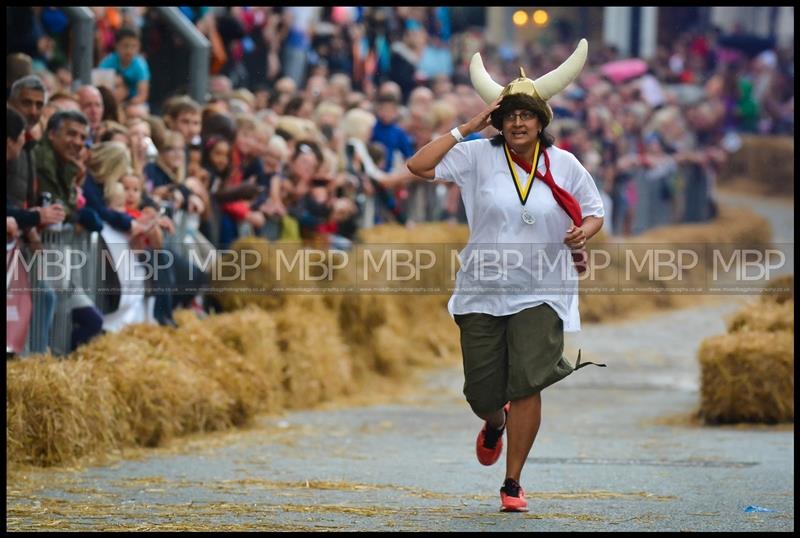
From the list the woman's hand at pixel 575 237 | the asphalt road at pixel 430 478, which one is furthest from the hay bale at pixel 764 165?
the woman's hand at pixel 575 237

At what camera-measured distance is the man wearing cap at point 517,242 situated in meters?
8.37

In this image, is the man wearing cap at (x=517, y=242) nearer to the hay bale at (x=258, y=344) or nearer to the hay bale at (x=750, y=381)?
the hay bale at (x=258, y=344)

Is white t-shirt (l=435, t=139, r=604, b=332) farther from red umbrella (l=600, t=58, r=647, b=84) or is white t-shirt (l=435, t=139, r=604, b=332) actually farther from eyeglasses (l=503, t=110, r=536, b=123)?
red umbrella (l=600, t=58, r=647, b=84)

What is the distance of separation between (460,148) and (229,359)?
14.0 feet

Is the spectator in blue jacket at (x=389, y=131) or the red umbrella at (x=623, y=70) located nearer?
the spectator in blue jacket at (x=389, y=131)

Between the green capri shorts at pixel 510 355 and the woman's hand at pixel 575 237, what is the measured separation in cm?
32

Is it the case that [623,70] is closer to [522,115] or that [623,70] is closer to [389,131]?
[389,131]

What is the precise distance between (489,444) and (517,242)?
109cm

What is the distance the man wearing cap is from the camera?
329 inches

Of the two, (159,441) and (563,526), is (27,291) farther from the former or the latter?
(563,526)

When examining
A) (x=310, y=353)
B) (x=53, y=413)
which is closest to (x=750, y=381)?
(x=310, y=353)

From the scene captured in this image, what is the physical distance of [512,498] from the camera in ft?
27.0

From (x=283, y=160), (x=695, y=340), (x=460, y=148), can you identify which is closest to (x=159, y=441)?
(x=460, y=148)

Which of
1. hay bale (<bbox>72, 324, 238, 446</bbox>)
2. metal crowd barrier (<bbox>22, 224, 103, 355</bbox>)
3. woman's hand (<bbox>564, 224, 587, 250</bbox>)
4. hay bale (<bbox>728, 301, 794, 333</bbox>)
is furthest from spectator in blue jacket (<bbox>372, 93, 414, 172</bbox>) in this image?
woman's hand (<bbox>564, 224, 587, 250</bbox>)
